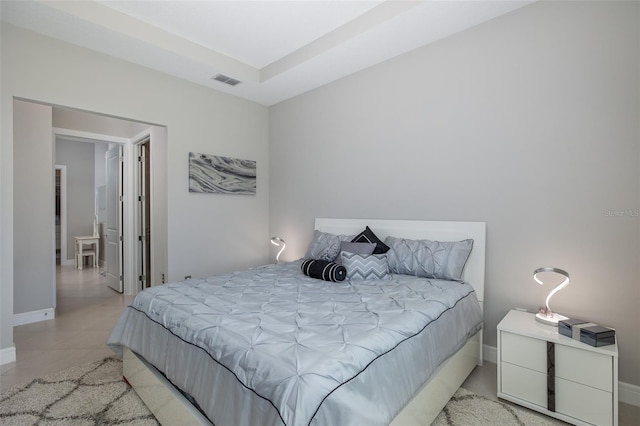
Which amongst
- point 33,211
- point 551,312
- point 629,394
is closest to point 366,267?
point 551,312

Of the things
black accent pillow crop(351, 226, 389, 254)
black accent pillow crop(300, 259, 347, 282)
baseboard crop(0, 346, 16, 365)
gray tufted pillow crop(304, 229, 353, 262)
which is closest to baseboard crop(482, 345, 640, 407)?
black accent pillow crop(351, 226, 389, 254)

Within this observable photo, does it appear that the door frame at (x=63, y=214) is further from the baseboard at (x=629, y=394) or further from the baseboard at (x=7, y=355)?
the baseboard at (x=629, y=394)

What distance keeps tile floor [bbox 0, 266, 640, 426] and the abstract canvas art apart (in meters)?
1.82

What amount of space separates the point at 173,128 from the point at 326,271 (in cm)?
245

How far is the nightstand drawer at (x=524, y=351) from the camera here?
1942 millimetres

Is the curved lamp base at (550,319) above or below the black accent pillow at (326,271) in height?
below

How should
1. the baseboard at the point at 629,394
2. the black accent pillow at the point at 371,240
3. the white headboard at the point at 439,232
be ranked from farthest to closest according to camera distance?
the black accent pillow at the point at 371,240
the white headboard at the point at 439,232
the baseboard at the point at 629,394

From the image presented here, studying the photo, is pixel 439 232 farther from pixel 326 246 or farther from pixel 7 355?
pixel 7 355

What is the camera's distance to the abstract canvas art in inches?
150

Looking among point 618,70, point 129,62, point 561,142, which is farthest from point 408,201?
point 129,62

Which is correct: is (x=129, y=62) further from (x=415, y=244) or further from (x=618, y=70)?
(x=618, y=70)

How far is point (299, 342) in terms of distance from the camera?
138 centimetres

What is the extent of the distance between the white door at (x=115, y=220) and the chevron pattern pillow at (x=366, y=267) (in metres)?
3.91

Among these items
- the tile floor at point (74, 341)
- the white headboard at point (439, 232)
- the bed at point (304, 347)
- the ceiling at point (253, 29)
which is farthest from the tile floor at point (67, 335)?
the ceiling at point (253, 29)
